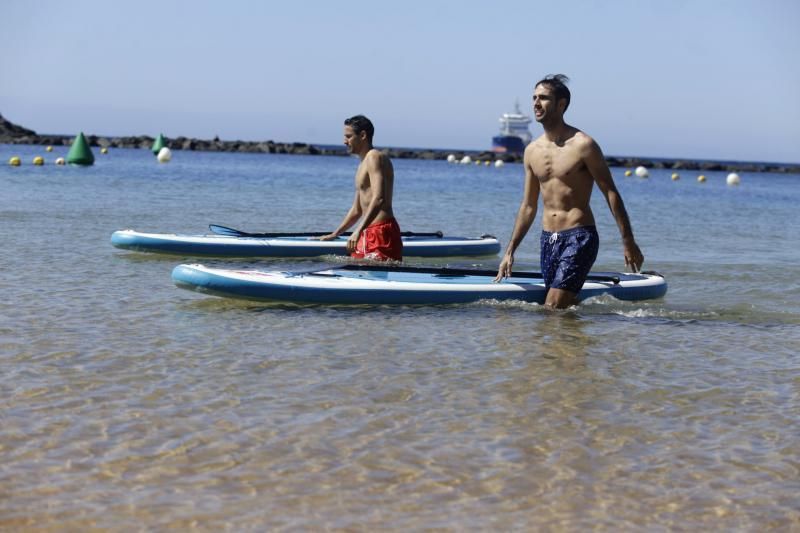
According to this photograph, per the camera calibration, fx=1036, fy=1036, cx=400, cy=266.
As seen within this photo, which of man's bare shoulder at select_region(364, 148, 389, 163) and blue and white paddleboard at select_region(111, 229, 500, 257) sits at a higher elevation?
man's bare shoulder at select_region(364, 148, 389, 163)

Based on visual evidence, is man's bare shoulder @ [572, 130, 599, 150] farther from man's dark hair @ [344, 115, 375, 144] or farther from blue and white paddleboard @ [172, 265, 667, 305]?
man's dark hair @ [344, 115, 375, 144]

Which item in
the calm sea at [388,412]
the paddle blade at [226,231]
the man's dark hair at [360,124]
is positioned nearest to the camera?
the calm sea at [388,412]

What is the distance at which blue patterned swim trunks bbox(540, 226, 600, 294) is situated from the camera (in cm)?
812

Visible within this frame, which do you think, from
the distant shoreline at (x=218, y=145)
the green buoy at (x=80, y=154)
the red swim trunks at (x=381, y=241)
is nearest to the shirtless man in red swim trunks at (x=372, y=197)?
the red swim trunks at (x=381, y=241)

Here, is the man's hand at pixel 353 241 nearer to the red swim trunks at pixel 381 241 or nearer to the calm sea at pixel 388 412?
the red swim trunks at pixel 381 241

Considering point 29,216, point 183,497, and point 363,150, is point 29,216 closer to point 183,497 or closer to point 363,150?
point 363,150

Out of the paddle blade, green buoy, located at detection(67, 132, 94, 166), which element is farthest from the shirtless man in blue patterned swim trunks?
green buoy, located at detection(67, 132, 94, 166)

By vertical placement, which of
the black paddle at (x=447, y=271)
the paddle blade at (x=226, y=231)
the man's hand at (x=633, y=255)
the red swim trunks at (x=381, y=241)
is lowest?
the paddle blade at (x=226, y=231)

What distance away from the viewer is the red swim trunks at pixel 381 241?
10.8m

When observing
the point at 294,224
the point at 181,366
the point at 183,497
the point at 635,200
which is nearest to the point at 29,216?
the point at 294,224

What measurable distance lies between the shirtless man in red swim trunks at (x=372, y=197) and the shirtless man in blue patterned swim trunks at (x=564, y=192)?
8.20 ft

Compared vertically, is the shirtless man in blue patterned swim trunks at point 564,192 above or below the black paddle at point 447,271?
above

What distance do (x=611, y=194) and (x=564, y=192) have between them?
38cm

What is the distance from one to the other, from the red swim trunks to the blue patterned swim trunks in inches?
102
